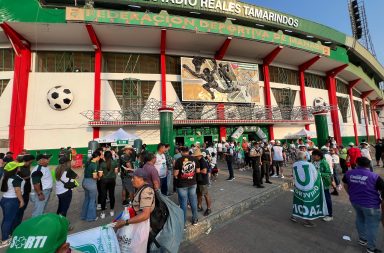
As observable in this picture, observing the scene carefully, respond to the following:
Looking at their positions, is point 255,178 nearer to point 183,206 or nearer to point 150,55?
point 183,206

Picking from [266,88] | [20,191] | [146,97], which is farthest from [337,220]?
[266,88]

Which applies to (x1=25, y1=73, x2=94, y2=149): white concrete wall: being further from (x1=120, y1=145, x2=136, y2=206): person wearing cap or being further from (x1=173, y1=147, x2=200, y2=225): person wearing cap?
(x1=173, y1=147, x2=200, y2=225): person wearing cap

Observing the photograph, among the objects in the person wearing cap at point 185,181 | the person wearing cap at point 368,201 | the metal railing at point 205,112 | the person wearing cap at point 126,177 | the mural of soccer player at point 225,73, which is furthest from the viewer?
the mural of soccer player at point 225,73

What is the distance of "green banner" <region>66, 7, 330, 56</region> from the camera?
14.0 metres

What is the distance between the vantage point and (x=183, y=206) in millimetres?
4699

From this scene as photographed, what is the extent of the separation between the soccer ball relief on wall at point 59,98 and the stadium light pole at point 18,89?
1.67 metres

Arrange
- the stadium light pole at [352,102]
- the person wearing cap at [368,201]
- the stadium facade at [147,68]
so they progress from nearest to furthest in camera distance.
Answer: the person wearing cap at [368,201]
the stadium facade at [147,68]
the stadium light pole at [352,102]

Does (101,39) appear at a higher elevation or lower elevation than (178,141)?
higher

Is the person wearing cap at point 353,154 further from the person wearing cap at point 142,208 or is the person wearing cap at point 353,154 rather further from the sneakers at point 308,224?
the person wearing cap at point 142,208

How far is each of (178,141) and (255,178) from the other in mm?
10965

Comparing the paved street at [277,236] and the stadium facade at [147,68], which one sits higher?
the stadium facade at [147,68]

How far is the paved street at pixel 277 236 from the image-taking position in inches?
155

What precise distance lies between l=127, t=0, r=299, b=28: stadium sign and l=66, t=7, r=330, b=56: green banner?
1354mm

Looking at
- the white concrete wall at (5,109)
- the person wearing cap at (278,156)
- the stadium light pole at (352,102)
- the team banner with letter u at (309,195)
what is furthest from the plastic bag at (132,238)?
the stadium light pole at (352,102)
